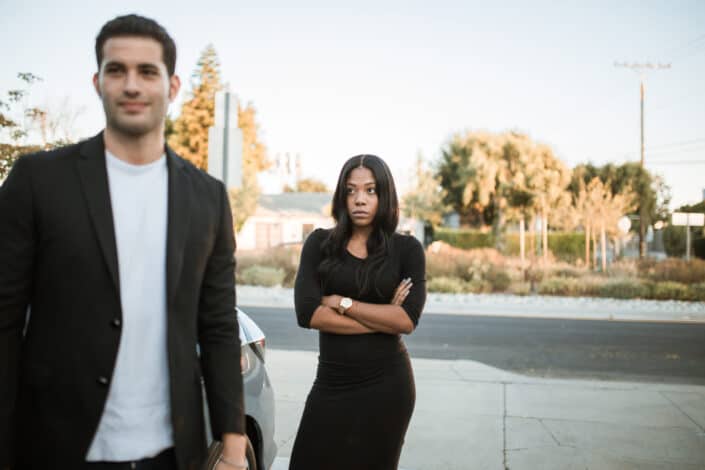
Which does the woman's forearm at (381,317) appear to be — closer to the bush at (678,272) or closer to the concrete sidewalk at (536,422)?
the concrete sidewalk at (536,422)

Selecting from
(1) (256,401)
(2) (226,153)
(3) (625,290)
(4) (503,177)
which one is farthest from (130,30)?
(4) (503,177)

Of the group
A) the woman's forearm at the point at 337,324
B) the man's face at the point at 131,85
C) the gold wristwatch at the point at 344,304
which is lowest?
the woman's forearm at the point at 337,324

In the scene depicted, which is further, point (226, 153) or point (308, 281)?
point (226, 153)

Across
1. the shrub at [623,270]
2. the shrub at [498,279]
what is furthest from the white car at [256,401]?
the shrub at [623,270]

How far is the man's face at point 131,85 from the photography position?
1689 millimetres

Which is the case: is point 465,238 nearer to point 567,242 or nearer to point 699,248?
point 567,242

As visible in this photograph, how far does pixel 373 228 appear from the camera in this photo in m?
3.33

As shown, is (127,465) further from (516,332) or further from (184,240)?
(516,332)

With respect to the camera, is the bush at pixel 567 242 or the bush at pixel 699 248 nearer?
the bush at pixel 699 248

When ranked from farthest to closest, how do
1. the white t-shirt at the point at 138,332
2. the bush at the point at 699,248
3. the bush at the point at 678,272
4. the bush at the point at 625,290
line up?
1. the bush at the point at 699,248
2. the bush at the point at 678,272
3. the bush at the point at 625,290
4. the white t-shirt at the point at 138,332

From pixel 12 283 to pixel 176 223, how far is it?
42cm

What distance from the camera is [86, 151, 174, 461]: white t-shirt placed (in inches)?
63.9

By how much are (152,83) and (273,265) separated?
2147 centimetres

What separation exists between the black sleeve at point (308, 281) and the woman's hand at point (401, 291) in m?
0.38
